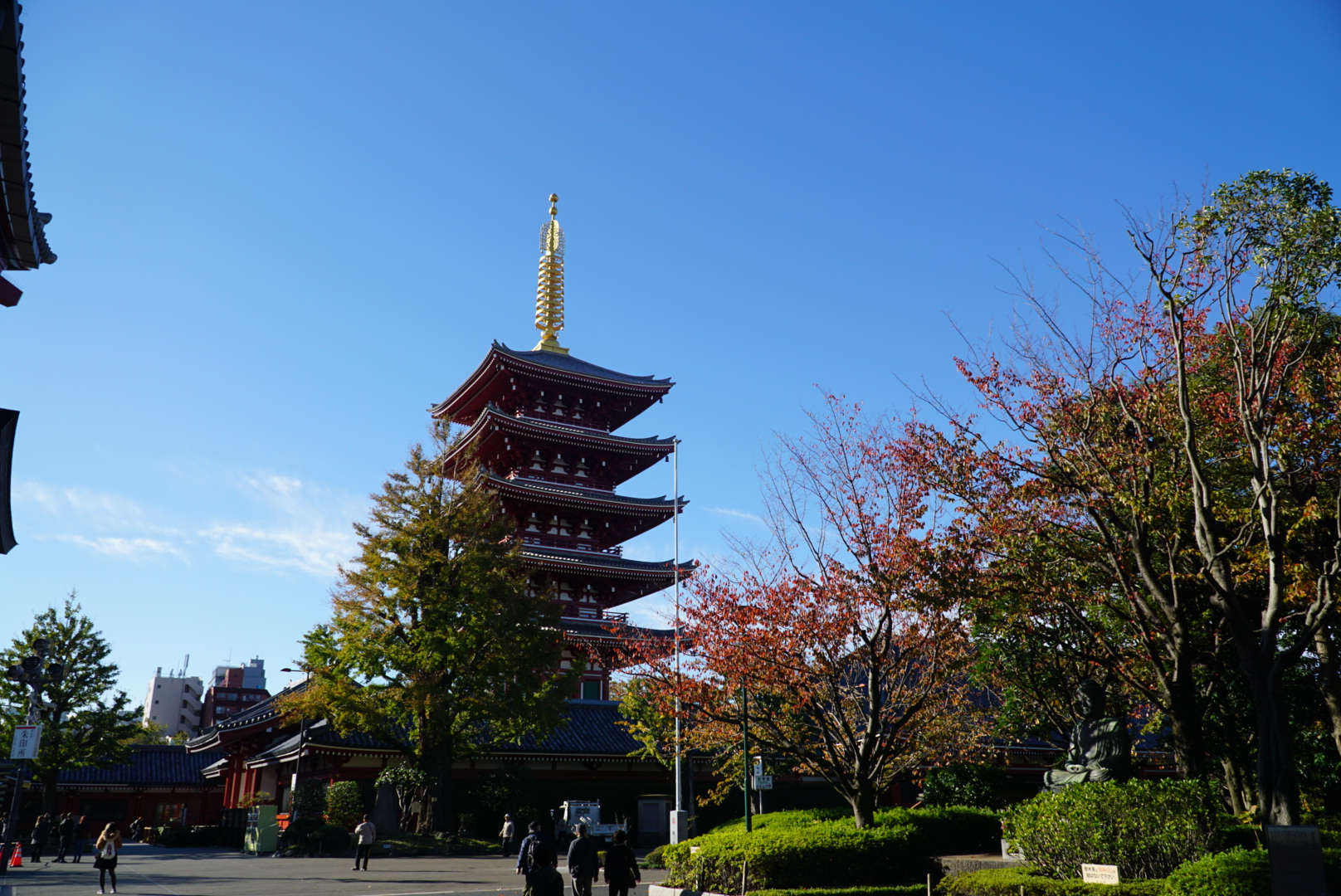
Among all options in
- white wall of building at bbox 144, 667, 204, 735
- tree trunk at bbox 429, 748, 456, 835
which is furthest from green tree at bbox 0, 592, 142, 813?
white wall of building at bbox 144, 667, 204, 735

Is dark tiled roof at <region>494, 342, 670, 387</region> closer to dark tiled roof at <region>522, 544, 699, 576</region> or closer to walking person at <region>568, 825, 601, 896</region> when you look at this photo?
dark tiled roof at <region>522, 544, 699, 576</region>

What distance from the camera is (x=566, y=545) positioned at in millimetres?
43156

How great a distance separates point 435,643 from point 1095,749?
1910 cm

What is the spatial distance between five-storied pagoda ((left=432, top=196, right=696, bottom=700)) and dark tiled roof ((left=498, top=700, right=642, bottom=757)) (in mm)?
1780

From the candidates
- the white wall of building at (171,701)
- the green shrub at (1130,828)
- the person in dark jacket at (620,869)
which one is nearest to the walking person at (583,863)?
the person in dark jacket at (620,869)

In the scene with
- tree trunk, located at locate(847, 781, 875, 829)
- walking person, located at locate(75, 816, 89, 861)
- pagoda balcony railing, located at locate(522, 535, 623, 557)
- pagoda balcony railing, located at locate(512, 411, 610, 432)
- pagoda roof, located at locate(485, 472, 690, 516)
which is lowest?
walking person, located at locate(75, 816, 89, 861)

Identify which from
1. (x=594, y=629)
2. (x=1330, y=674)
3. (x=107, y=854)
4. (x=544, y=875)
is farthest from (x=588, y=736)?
(x=544, y=875)

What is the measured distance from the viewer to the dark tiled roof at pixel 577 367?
4422 centimetres

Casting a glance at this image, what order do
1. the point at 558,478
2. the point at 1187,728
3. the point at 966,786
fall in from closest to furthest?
the point at 1187,728 < the point at 966,786 < the point at 558,478

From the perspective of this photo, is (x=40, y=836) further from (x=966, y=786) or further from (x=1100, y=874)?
(x=1100, y=874)

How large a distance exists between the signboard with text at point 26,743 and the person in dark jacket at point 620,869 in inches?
419

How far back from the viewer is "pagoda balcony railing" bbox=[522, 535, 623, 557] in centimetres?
4234

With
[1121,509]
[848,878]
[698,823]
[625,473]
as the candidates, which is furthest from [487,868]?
[625,473]

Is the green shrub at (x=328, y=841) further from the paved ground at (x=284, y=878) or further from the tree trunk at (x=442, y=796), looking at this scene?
the tree trunk at (x=442, y=796)
